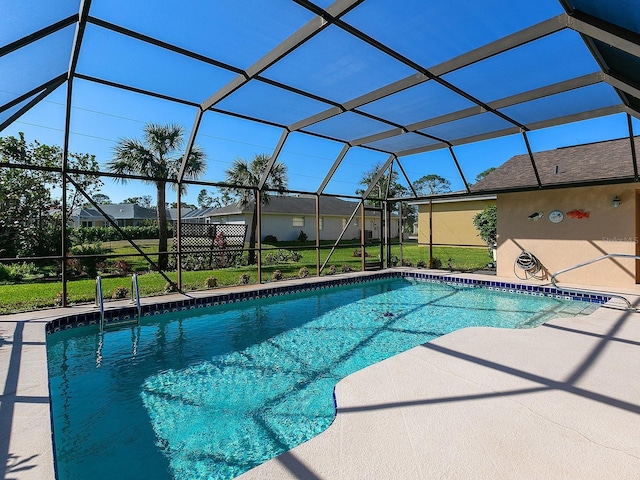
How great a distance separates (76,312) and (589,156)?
13254 mm

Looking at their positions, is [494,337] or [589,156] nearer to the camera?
[494,337]

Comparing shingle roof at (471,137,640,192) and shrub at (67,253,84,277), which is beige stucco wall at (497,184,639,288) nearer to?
shingle roof at (471,137,640,192)

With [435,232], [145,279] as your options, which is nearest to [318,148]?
[145,279]

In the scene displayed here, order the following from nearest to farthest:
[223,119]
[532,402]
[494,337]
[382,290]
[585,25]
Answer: [532,402] → [585,25] → [494,337] → [223,119] → [382,290]

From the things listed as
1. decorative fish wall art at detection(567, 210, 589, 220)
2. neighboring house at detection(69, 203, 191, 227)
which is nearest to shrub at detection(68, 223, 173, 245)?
neighboring house at detection(69, 203, 191, 227)

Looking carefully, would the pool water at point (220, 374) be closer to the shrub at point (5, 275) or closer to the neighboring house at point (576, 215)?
the neighboring house at point (576, 215)

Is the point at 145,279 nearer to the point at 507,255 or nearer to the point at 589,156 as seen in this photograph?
the point at 507,255

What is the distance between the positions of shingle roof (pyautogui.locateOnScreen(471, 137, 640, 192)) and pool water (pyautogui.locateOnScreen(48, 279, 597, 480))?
334 cm

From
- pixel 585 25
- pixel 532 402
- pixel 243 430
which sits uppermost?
pixel 585 25

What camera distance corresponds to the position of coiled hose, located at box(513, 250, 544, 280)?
391 inches

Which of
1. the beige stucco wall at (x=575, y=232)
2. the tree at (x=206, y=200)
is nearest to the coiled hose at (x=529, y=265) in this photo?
the beige stucco wall at (x=575, y=232)

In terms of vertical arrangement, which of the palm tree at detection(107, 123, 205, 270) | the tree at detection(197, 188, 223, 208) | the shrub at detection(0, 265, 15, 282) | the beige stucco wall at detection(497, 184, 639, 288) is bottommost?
the shrub at detection(0, 265, 15, 282)

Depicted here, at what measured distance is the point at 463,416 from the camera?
8.96 feet

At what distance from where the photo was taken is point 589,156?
10.1 m
